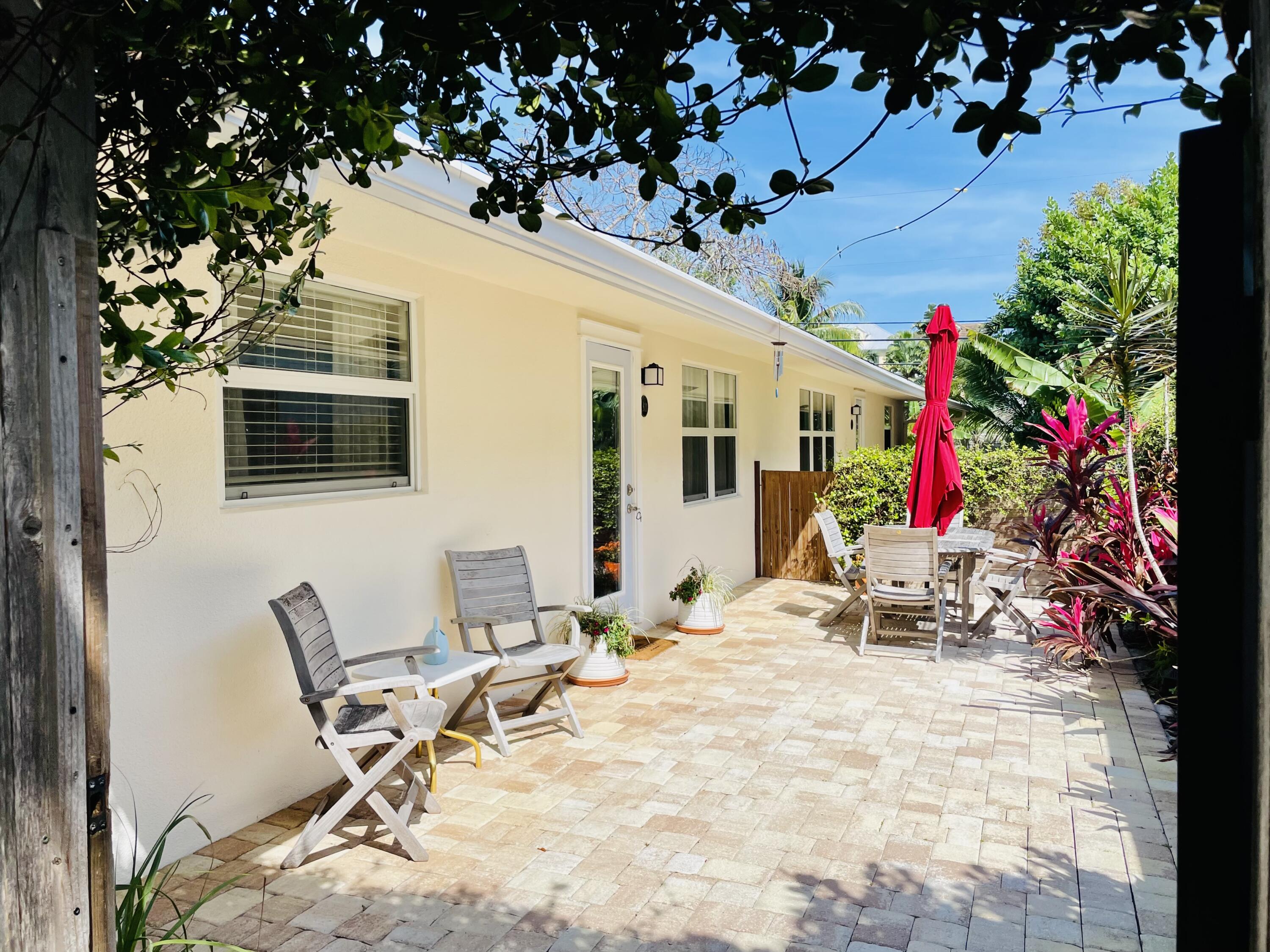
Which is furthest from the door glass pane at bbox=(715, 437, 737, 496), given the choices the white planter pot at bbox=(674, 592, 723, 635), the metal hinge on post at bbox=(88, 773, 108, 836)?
the metal hinge on post at bbox=(88, 773, 108, 836)

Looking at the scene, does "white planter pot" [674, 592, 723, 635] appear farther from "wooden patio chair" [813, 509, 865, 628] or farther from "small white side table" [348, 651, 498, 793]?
"small white side table" [348, 651, 498, 793]

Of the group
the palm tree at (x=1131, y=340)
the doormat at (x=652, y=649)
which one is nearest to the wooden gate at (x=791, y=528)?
the doormat at (x=652, y=649)

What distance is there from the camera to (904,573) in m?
6.70

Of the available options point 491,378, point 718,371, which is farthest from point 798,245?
point 491,378

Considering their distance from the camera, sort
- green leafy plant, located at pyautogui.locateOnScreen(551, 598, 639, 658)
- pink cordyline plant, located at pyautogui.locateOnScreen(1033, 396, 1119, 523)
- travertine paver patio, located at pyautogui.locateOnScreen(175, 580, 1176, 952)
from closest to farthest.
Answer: travertine paver patio, located at pyautogui.locateOnScreen(175, 580, 1176, 952) < green leafy plant, located at pyautogui.locateOnScreen(551, 598, 639, 658) < pink cordyline plant, located at pyautogui.locateOnScreen(1033, 396, 1119, 523)

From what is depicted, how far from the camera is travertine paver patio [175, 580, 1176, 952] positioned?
9.50 feet

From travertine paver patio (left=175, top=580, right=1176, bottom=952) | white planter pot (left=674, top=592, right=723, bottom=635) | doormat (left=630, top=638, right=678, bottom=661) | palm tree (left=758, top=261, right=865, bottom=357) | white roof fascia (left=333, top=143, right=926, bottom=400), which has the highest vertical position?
palm tree (left=758, top=261, right=865, bottom=357)

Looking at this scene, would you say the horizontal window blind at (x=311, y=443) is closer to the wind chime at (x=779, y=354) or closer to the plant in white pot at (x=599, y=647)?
the plant in white pot at (x=599, y=647)

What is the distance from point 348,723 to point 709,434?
20.1 ft

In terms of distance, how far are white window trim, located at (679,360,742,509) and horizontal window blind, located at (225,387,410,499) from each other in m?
4.00

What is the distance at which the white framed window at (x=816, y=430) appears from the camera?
517 inches

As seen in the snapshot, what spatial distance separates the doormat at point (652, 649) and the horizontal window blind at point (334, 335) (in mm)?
2984

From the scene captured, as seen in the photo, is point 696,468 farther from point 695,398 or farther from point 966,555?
point 966,555

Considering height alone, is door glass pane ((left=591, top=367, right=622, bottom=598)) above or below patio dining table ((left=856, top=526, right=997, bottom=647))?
above
